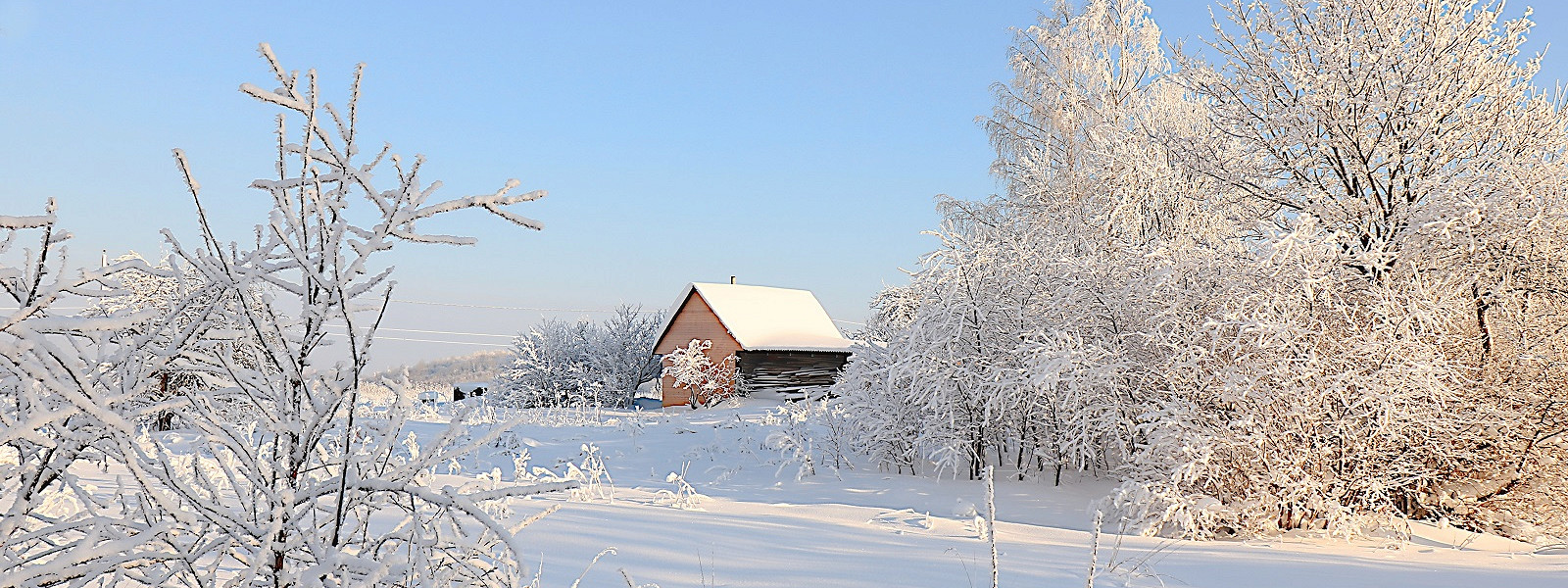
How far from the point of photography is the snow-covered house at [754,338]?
78.6 ft

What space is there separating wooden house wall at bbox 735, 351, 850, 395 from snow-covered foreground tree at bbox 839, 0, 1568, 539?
14079 millimetres

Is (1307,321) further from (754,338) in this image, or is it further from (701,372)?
(754,338)

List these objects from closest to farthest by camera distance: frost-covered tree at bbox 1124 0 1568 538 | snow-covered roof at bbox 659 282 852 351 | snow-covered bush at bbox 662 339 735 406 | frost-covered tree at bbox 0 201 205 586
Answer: frost-covered tree at bbox 0 201 205 586
frost-covered tree at bbox 1124 0 1568 538
snow-covered bush at bbox 662 339 735 406
snow-covered roof at bbox 659 282 852 351

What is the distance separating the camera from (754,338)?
2409 cm

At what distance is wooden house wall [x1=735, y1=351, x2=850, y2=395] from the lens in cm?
2392

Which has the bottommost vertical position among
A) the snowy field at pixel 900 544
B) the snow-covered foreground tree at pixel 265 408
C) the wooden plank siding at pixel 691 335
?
the snowy field at pixel 900 544

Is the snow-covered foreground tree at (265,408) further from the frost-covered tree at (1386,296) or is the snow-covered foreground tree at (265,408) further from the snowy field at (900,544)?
the frost-covered tree at (1386,296)

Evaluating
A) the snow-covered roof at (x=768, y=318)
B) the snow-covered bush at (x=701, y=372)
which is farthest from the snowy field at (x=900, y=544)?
the snow-covered roof at (x=768, y=318)

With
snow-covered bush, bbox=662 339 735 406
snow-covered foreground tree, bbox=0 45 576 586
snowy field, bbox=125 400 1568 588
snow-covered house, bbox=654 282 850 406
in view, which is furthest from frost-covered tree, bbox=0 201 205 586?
snow-covered house, bbox=654 282 850 406

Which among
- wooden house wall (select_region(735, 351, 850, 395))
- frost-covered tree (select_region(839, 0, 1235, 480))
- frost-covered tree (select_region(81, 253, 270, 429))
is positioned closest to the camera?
frost-covered tree (select_region(81, 253, 270, 429))

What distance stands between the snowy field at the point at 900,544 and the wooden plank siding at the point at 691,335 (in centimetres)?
1464

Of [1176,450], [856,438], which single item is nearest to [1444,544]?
[1176,450]

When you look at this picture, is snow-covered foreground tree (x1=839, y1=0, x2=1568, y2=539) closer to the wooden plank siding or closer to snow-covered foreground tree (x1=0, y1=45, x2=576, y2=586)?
snow-covered foreground tree (x1=0, y1=45, x2=576, y2=586)

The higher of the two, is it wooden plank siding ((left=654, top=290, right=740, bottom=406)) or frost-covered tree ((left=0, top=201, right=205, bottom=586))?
wooden plank siding ((left=654, top=290, right=740, bottom=406))
